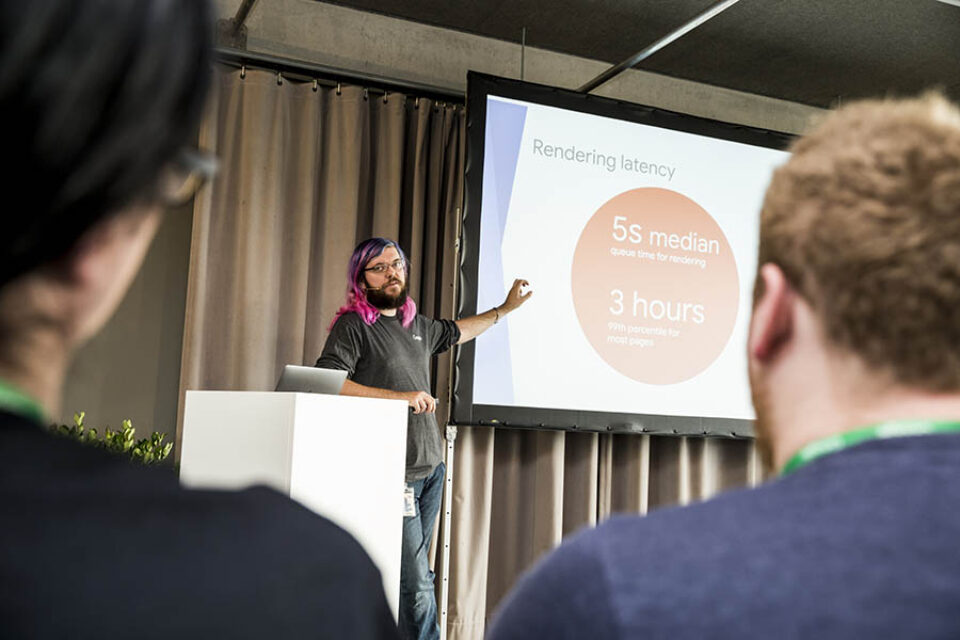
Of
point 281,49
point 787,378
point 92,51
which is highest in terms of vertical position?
point 281,49

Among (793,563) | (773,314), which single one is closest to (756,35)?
(773,314)

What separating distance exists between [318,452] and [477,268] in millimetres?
1603

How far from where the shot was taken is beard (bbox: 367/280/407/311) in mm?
3293

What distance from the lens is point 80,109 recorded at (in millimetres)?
363

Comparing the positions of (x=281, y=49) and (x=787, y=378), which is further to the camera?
(x=281, y=49)

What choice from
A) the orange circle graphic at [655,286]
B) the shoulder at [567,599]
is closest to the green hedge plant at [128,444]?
the orange circle graphic at [655,286]

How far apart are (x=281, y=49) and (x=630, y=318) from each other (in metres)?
1.86

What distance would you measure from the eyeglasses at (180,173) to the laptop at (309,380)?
1860 mm

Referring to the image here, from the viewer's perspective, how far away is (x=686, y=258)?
399cm

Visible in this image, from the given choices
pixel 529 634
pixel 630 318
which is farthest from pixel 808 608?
pixel 630 318

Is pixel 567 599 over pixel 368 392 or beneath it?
beneath

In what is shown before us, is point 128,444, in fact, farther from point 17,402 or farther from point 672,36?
point 17,402

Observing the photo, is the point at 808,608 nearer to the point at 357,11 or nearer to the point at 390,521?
the point at 390,521

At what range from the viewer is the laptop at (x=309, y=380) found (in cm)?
230
